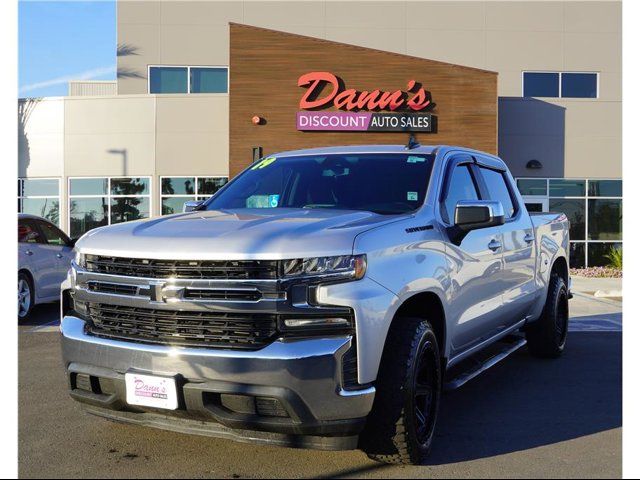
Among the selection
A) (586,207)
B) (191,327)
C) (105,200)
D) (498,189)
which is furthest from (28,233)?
(586,207)

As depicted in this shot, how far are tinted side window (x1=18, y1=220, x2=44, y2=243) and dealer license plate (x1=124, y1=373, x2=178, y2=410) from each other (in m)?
7.28

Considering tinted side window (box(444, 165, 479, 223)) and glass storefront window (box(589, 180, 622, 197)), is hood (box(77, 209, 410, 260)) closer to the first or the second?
tinted side window (box(444, 165, 479, 223))

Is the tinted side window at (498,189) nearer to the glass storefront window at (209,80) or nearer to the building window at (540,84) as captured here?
the glass storefront window at (209,80)

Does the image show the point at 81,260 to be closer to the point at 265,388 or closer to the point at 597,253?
the point at 265,388

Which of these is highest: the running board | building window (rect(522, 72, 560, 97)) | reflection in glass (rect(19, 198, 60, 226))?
building window (rect(522, 72, 560, 97))

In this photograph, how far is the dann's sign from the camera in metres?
18.8

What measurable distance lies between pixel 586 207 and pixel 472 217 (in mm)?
18730

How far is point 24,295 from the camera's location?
985 centimetres

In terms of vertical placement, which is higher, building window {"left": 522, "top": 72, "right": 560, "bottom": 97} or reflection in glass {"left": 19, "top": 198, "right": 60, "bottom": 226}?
building window {"left": 522, "top": 72, "right": 560, "bottom": 97}

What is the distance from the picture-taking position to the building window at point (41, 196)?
21016 millimetres

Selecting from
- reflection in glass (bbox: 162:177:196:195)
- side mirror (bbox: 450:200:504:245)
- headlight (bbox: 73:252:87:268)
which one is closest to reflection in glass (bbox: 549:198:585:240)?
reflection in glass (bbox: 162:177:196:195)

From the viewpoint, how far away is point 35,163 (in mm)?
21031
